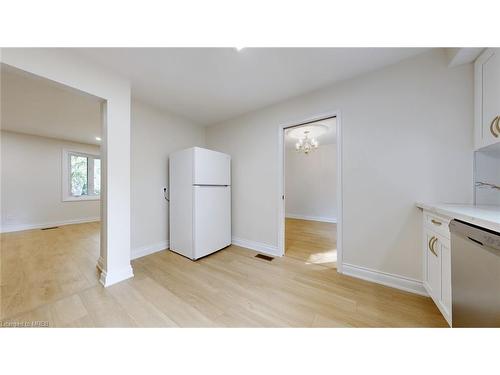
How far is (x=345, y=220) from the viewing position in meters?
1.92

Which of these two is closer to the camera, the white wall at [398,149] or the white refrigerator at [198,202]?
the white wall at [398,149]

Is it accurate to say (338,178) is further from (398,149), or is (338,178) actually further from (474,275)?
(474,275)

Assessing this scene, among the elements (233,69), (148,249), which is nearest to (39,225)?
(148,249)

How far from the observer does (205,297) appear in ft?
4.89

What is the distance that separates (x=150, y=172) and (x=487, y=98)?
3.55 meters

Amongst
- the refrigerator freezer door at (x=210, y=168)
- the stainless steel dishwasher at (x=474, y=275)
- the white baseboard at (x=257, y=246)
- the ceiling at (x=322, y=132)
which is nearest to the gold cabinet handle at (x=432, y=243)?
the stainless steel dishwasher at (x=474, y=275)

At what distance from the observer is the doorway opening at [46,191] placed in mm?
1612

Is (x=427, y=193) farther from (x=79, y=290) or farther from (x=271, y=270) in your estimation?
(x=79, y=290)

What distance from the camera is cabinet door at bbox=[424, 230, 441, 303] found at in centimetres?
123

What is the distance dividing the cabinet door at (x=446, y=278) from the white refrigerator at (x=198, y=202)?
7.66 ft

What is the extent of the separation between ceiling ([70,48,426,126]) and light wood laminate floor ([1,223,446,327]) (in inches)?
87.6

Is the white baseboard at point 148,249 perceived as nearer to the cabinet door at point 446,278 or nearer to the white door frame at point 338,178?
the white door frame at point 338,178
